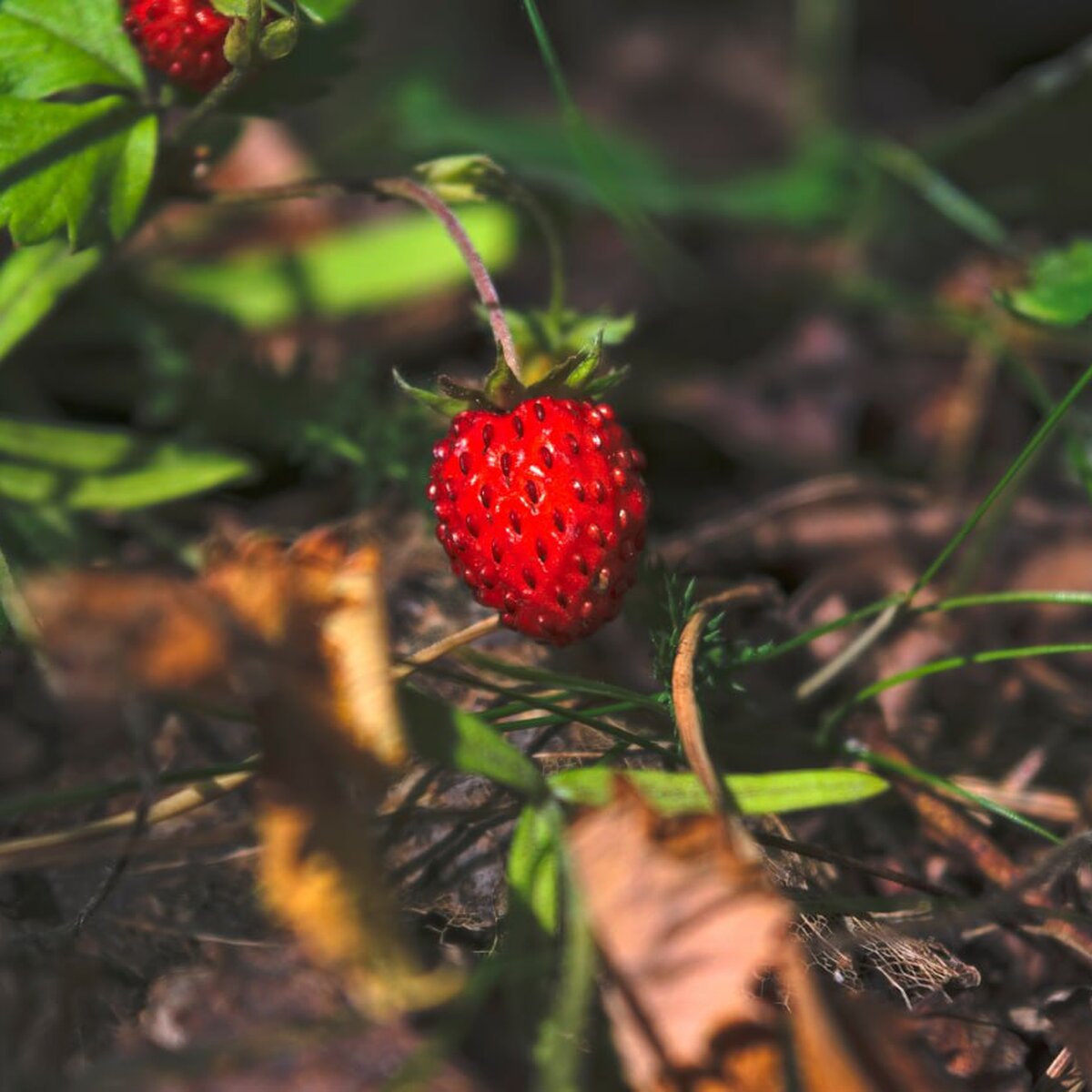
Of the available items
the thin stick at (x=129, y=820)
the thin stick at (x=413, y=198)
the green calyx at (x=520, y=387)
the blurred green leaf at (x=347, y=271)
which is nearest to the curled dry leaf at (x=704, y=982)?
the thin stick at (x=129, y=820)

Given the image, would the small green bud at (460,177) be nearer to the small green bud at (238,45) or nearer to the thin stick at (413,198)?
the thin stick at (413,198)

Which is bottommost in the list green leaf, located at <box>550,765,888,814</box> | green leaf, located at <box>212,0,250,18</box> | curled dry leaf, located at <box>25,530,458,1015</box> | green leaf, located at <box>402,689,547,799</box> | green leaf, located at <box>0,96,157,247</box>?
green leaf, located at <box>550,765,888,814</box>

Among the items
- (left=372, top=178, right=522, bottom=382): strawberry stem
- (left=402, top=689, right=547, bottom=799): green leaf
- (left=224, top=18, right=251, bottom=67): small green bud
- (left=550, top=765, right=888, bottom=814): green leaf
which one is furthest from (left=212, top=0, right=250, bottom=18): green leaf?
(left=550, top=765, right=888, bottom=814): green leaf

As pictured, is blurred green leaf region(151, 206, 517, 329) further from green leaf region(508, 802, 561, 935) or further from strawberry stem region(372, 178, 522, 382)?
green leaf region(508, 802, 561, 935)

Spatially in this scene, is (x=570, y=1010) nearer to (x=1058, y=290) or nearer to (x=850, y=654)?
(x=850, y=654)

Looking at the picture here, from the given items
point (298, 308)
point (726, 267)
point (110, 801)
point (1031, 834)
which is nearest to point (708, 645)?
point (1031, 834)

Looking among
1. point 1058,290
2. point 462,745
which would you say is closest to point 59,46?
point 462,745
